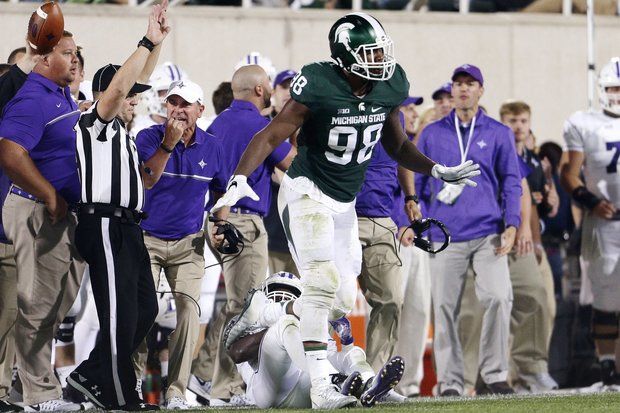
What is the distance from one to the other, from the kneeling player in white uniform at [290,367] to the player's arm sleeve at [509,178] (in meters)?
2.38

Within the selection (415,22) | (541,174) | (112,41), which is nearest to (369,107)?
(541,174)

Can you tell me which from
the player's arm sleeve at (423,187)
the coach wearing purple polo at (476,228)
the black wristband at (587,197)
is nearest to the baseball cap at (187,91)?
the coach wearing purple polo at (476,228)

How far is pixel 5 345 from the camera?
8.95 m

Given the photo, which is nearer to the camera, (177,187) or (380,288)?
(177,187)

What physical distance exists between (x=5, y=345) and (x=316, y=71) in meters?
2.54

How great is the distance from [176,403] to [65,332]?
120 centimetres

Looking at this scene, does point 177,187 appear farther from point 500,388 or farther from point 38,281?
point 500,388

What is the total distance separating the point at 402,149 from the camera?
331 inches

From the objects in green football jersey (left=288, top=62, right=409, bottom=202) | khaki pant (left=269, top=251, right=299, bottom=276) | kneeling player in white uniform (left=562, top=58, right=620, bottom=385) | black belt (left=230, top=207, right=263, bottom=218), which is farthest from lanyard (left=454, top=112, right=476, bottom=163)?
green football jersey (left=288, top=62, right=409, bottom=202)

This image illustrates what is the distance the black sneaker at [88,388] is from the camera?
7766 mm

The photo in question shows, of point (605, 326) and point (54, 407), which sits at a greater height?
point (54, 407)

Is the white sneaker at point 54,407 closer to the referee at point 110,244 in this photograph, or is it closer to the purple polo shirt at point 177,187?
the referee at point 110,244

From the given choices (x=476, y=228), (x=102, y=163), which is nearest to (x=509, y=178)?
(x=476, y=228)

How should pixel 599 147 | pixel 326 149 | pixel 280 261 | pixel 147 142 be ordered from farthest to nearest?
pixel 599 147
pixel 280 261
pixel 147 142
pixel 326 149
